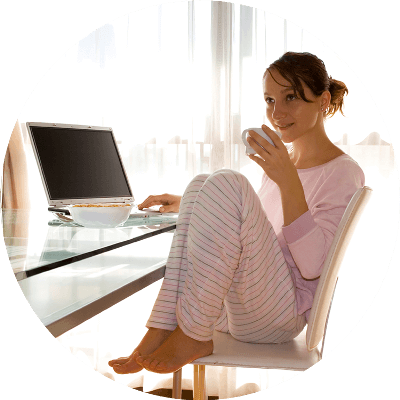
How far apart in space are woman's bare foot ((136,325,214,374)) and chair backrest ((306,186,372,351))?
0.58 ft

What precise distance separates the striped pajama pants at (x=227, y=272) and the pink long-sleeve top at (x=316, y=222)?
0.10 feet

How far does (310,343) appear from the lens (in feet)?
2.41

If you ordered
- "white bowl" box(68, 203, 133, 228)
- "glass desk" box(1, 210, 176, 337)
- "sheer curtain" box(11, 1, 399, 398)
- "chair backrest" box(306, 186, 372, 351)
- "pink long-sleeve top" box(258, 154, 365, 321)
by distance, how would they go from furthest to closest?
"sheer curtain" box(11, 1, 399, 398) < "white bowl" box(68, 203, 133, 228) < "pink long-sleeve top" box(258, 154, 365, 321) < "chair backrest" box(306, 186, 372, 351) < "glass desk" box(1, 210, 176, 337)

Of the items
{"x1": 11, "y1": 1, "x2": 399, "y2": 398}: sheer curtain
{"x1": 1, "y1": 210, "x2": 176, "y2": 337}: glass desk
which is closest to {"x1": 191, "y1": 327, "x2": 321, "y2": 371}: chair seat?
{"x1": 1, "y1": 210, "x2": 176, "y2": 337}: glass desk

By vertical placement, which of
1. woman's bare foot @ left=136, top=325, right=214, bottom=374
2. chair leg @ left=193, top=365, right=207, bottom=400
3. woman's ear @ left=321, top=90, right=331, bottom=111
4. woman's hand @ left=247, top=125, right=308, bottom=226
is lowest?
chair leg @ left=193, top=365, right=207, bottom=400

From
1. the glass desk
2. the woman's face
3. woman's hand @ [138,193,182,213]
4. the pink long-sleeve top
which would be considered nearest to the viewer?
the glass desk

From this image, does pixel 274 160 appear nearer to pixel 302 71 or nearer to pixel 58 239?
pixel 302 71

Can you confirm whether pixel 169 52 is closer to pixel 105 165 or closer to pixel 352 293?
pixel 105 165

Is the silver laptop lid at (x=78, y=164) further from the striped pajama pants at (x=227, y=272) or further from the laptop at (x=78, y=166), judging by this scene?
the striped pajama pants at (x=227, y=272)

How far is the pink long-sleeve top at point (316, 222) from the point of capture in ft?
2.69

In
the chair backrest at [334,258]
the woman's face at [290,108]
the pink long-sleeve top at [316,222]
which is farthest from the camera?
the woman's face at [290,108]

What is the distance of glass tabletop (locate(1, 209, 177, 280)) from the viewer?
0.65 metres

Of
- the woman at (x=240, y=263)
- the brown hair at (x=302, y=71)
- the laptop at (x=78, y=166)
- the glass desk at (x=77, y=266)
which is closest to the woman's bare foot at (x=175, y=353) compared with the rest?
the woman at (x=240, y=263)

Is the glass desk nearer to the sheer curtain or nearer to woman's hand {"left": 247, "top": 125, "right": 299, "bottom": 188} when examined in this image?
woman's hand {"left": 247, "top": 125, "right": 299, "bottom": 188}
